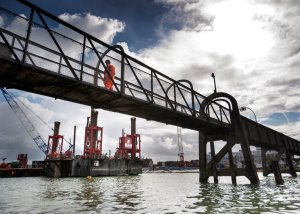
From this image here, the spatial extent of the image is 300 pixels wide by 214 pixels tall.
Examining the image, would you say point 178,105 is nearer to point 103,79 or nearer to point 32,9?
point 103,79

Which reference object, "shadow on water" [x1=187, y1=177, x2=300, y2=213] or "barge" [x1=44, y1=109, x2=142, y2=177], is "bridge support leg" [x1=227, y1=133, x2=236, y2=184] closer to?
"shadow on water" [x1=187, y1=177, x2=300, y2=213]

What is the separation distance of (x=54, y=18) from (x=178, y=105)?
1059cm

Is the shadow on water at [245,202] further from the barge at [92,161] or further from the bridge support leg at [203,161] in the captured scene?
the barge at [92,161]

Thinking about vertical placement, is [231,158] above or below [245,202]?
above

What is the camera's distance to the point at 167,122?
18328 mm

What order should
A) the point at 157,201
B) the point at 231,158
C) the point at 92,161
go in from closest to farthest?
the point at 157,201 → the point at 231,158 → the point at 92,161

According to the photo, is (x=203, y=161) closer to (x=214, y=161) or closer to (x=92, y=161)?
(x=214, y=161)

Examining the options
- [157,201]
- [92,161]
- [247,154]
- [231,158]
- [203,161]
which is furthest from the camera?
[92,161]

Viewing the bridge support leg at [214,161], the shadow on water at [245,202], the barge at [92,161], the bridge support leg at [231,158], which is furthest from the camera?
the barge at [92,161]

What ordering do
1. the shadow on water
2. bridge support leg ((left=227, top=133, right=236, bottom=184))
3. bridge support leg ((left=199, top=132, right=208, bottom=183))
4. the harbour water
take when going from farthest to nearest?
bridge support leg ((left=199, top=132, right=208, bottom=183)) → bridge support leg ((left=227, top=133, right=236, bottom=184)) → the harbour water → the shadow on water

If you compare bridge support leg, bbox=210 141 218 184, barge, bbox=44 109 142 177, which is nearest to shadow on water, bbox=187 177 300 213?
bridge support leg, bbox=210 141 218 184

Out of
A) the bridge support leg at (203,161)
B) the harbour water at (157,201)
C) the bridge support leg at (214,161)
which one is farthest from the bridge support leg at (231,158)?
the harbour water at (157,201)

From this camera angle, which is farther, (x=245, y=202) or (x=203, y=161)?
(x=203, y=161)

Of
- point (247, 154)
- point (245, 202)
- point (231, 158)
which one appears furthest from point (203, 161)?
point (245, 202)
